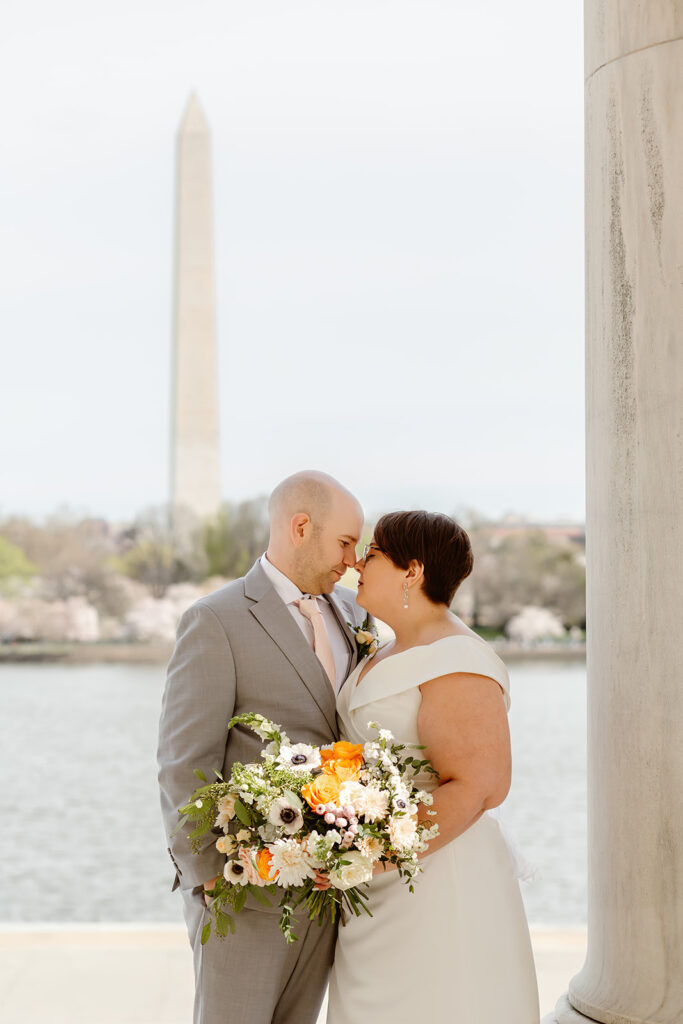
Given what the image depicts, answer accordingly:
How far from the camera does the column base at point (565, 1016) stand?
18.8 ft

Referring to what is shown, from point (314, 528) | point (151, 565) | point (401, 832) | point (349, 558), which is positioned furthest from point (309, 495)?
point (151, 565)

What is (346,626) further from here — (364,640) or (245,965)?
(245,965)

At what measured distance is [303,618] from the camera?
19.1 ft

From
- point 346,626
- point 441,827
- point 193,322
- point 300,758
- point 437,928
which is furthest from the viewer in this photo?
point 193,322

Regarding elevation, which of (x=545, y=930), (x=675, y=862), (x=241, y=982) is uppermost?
(x=675, y=862)

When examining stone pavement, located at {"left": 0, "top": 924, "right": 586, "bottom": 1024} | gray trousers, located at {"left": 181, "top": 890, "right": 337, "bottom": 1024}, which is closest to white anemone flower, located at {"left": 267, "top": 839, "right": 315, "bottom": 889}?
gray trousers, located at {"left": 181, "top": 890, "right": 337, "bottom": 1024}

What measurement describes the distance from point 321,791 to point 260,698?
99cm

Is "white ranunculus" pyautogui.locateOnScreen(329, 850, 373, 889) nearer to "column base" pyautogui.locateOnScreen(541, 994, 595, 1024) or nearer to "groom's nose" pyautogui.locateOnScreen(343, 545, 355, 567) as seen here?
"groom's nose" pyautogui.locateOnScreen(343, 545, 355, 567)

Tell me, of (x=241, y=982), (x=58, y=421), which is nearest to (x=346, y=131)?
(x=58, y=421)

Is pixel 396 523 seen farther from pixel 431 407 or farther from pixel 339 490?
pixel 431 407

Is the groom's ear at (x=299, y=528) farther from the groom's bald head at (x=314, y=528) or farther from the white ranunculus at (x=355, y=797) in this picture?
the white ranunculus at (x=355, y=797)

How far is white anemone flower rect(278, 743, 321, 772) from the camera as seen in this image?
15.4 ft

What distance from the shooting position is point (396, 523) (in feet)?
17.8

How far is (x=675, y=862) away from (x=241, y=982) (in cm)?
199
